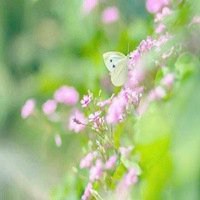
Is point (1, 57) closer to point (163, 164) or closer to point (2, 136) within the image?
point (2, 136)

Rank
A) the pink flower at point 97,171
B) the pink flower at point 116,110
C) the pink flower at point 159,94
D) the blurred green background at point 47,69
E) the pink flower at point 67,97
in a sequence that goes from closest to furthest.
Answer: the pink flower at point 159,94 → the pink flower at point 116,110 → the pink flower at point 97,171 → the pink flower at point 67,97 → the blurred green background at point 47,69

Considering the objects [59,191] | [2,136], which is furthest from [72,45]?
[59,191]

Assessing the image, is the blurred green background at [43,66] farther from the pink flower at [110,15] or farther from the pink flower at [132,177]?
the pink flower at [132,177]

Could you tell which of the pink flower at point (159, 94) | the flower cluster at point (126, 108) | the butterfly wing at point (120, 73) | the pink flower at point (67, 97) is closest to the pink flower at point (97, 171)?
the flower cluster at point (126, 108)

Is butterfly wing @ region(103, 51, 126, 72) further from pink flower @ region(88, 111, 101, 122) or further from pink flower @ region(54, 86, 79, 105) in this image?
pink flower @ region(54, 86, 79, 105)

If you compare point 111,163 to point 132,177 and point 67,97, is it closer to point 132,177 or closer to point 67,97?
point 132,177

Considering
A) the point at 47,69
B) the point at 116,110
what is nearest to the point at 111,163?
the point at 116,110

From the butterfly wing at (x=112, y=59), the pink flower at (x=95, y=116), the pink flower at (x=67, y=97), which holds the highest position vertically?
the pink flower at (x=67, y=97)

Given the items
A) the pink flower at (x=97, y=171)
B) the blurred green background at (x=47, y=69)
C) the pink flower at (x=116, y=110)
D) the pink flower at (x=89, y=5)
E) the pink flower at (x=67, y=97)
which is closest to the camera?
the pink flower at (x=116, y=110)
